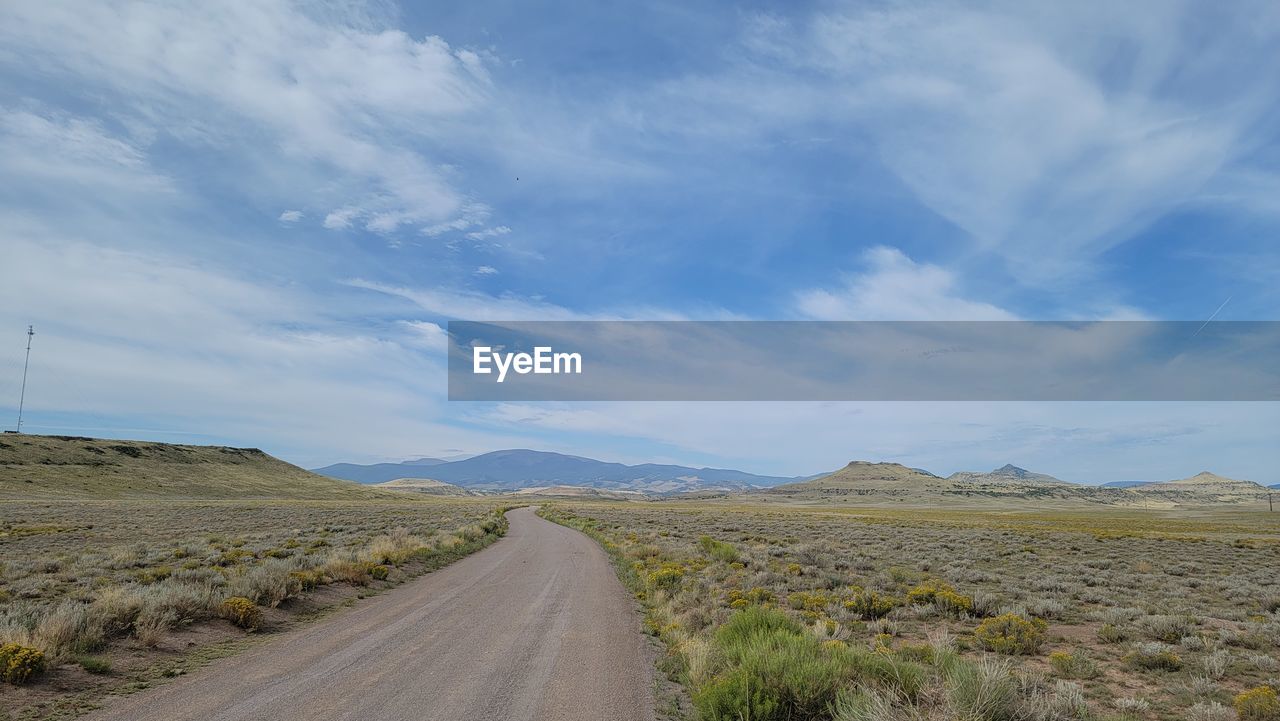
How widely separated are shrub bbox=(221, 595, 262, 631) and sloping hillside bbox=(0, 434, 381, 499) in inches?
3914

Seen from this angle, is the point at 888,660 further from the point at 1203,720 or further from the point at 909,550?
the point at 909,550

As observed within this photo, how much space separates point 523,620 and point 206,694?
617 centimetres

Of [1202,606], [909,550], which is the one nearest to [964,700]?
[1202,606]

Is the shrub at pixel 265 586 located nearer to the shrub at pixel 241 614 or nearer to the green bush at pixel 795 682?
the shrub at pixel 241 614

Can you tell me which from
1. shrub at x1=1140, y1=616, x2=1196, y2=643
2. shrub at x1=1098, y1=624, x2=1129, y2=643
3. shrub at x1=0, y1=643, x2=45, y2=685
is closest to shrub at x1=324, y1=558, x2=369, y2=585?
shrub at x1=0, y1=643, x2=45, y2=685

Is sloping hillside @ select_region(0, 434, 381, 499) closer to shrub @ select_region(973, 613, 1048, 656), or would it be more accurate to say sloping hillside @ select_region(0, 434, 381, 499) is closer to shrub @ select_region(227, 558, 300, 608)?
shrub @ select_region(227, 558, 300, 608)

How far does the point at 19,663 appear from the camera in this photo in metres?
7.86

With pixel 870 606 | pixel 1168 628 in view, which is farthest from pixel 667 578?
pixel 1168 628

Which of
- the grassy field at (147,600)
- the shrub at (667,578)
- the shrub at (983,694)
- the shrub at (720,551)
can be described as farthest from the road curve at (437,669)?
the shrub at (720,551)

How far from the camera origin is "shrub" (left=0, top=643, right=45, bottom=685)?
7766mm

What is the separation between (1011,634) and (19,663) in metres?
16.6

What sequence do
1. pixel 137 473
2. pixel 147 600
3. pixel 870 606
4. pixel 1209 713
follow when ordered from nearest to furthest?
1. pixel 1209 713
2. pixel 147 600
3. pixel 870 606
4. pixel 137 473

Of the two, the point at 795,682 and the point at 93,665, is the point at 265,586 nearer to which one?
the point at 93,665

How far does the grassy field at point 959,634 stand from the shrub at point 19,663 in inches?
350
